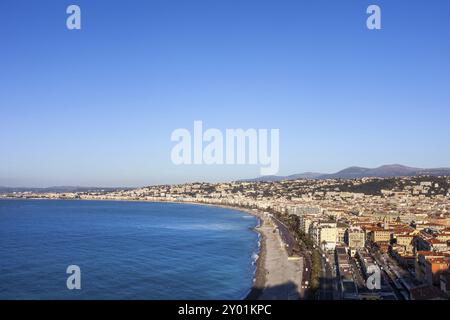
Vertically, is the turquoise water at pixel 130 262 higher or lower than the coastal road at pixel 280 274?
lower

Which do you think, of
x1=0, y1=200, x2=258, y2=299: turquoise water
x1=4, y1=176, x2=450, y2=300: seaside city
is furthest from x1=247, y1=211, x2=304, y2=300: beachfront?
x1=0, y1=200, x2=258, y2=299: turquoise water

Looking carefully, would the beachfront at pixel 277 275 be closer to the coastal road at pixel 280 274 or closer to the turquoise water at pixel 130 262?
the coastal road at pixel 280 274

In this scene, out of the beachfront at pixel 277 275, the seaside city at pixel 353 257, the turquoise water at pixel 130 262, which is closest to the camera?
the seaside city at pixel 353 257

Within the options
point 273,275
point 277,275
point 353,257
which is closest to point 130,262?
point 273,275

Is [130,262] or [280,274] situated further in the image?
[130,262]

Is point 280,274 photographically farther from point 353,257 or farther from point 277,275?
point 353,257

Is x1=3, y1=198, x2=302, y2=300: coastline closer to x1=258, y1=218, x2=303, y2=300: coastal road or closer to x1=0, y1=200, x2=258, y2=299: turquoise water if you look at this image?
x1=258, y1=218, x2=303, y2=300: coastal road

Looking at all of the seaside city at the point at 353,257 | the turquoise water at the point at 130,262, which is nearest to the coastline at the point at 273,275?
the seaside city at the point at 353,257
